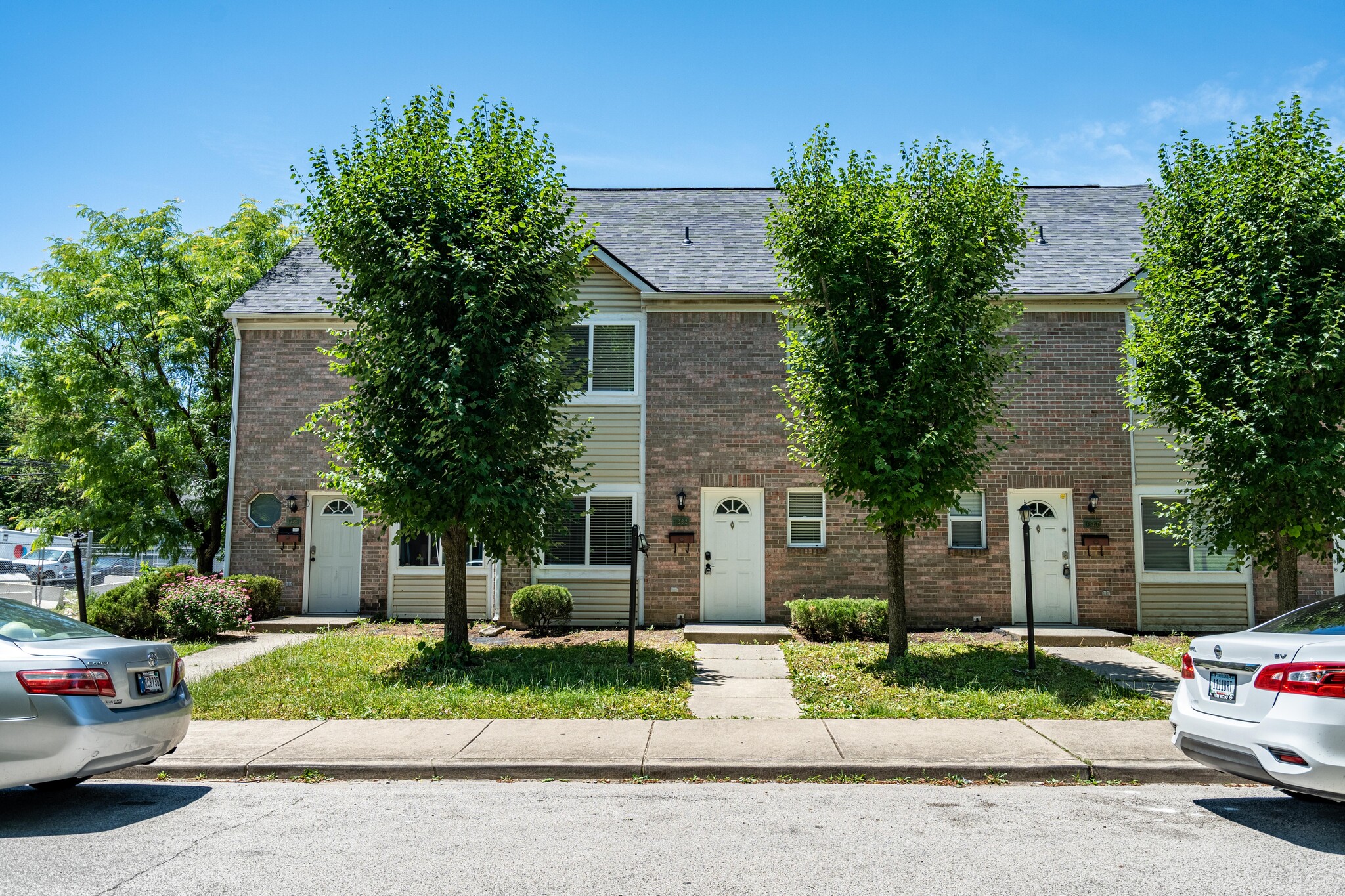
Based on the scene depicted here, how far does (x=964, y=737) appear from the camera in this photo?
24.7 feet

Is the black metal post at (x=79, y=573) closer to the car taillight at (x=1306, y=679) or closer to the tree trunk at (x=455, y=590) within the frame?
the tree trunk at (x=455, y=590)

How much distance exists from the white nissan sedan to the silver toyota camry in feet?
22.5

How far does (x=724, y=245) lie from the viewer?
1670 centimetres

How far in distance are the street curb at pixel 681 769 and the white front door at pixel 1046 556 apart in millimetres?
7838

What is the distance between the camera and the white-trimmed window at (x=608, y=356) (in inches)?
591

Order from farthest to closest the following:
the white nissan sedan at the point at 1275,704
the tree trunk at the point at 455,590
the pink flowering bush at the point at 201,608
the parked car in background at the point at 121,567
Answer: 1. the parked car in background at the point at 121,567
2. the pink flowering bush at the point at 201,608
3. the tree trunk at the point at 455,590
4. the white nissan sedan at the point at 1275,704

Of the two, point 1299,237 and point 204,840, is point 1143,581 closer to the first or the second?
point 1299,237

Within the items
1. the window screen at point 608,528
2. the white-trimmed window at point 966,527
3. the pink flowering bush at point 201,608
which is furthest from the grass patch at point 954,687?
the pink flowering bush at point 201,608

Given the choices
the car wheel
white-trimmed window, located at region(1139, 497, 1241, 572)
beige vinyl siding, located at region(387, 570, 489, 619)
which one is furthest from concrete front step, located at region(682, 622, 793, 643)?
the car wheel

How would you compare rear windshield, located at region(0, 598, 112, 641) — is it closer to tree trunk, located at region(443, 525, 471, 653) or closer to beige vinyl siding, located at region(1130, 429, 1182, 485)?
tree trunk, located at region(443, 525, 471, 653)

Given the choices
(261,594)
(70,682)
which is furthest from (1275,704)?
(261,594)

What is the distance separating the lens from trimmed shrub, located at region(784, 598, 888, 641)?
12883 millimetres

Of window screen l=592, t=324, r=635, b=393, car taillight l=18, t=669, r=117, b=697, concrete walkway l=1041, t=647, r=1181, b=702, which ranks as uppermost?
window screen l=592, t=324, r=635, b=393

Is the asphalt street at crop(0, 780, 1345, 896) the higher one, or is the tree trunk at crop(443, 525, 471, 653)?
the tree trunk at crop(443, 525, 471, 653)
